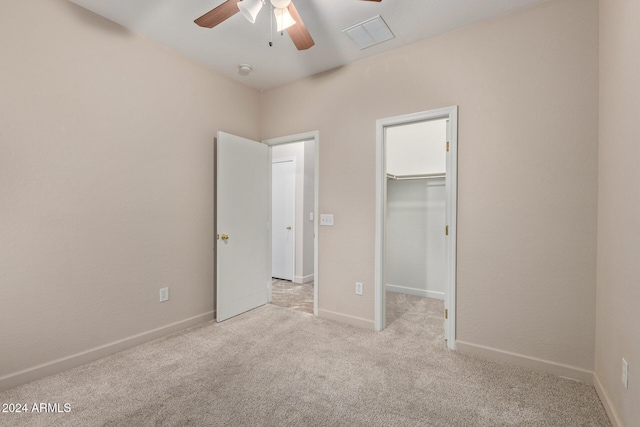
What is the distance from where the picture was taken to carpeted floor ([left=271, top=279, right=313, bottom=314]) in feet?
11.7

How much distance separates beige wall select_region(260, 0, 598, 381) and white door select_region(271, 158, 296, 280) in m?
2.17

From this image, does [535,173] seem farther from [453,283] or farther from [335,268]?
[335,268]

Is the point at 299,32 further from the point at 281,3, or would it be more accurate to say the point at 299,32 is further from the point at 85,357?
the point at 85,357

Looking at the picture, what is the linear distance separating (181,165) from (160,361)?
1.75m

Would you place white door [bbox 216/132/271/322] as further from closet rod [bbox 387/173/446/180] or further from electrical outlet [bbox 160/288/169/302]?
closet rod [bbox 387/173/446/180]

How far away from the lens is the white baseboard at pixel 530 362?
1.98m

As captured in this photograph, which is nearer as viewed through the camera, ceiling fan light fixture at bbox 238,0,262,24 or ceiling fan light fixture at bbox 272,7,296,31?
ceiling fan light fixture at bbox 238,0,262,24

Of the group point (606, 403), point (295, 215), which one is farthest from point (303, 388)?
point (295, 215)

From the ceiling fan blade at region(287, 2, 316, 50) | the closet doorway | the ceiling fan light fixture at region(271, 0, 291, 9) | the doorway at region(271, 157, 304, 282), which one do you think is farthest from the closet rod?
the ceiling fan light fixture at region(271, 0, 291, 9)

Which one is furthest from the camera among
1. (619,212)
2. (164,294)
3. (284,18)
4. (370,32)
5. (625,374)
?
(164,294)

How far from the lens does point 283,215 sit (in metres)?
4.89

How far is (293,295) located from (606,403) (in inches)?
122

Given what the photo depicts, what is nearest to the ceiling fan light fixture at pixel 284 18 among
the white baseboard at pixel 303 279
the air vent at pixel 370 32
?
the air vent at pixel 370 32

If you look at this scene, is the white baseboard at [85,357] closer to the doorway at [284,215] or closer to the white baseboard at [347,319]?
the white baseboard at [347,319]
